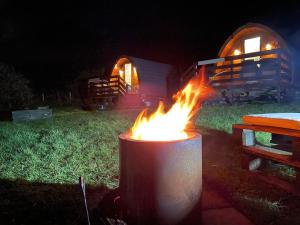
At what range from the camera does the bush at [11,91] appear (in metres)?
16.0

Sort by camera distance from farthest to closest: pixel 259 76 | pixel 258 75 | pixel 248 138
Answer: pixel 258 75, pixel 259 76, pixel 248 138

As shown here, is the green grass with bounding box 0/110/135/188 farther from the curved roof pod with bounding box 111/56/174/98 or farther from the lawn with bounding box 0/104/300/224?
the curved roof pod with bounding box 111/56/174/98

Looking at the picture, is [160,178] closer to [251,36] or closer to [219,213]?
[219,213]

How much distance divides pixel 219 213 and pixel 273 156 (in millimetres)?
1166

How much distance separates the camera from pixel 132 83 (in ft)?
82.6

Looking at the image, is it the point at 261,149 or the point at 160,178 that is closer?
the point at 160,178

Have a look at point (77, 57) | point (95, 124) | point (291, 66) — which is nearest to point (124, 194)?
point (95, 124)

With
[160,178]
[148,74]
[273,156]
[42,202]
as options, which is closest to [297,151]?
[273,156]

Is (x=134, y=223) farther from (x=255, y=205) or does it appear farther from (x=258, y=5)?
(x=258, y=5)

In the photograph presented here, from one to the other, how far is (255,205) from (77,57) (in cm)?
3505

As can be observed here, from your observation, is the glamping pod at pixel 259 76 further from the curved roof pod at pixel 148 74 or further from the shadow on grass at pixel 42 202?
the shadow on grass at pixel 42 202

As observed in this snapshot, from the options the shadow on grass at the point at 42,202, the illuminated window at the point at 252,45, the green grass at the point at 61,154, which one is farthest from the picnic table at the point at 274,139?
the illuminated window at the point at 252,45

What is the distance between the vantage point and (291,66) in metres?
14.7

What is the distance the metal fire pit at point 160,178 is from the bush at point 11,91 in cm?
1468
